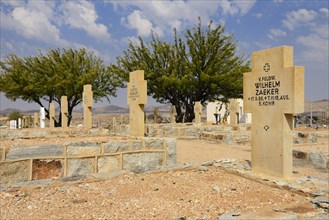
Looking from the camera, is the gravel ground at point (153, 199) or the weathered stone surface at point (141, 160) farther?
the weathered stone surface at point (141, 160)

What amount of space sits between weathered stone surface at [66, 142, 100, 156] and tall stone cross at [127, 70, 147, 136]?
2762 millimetres

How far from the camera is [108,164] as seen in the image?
7238mm

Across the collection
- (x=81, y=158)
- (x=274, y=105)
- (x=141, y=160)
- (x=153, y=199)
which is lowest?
(x=153, y=199)

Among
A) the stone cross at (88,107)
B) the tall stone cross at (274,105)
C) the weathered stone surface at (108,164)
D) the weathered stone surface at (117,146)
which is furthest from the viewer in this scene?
the stone cross at (88,107)

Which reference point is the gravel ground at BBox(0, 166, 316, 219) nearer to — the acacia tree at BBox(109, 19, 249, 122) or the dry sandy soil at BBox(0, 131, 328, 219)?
the dry sandy soil at BBox(0, 131, 328, 219)

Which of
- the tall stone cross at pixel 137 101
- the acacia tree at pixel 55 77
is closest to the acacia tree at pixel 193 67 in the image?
the acacia tree at pixel 55 77

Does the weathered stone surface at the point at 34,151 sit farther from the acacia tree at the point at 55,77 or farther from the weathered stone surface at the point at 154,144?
the acacia tree at the point at 55,77

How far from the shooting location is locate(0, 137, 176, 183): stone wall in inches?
244

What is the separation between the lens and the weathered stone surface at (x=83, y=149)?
6.88 m

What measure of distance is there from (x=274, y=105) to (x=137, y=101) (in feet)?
16.1

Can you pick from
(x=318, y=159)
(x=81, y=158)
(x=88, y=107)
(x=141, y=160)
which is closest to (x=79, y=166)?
(x=81, y=158)

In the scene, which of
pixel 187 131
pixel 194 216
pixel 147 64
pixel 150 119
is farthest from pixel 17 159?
pixel 150 119

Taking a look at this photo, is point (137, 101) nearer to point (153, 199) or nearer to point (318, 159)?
point (318, 159)

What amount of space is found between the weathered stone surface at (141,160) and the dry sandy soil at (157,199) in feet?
5.15
